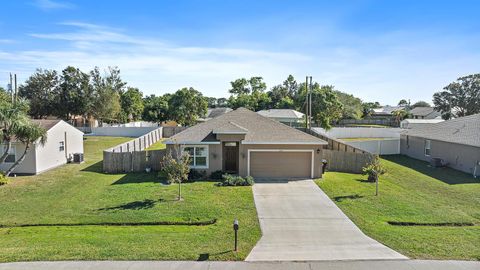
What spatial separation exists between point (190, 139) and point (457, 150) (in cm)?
1896

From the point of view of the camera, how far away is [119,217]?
13.3m

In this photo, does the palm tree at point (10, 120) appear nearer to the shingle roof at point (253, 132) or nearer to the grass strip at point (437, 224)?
the shingle roof at point (253, 132)

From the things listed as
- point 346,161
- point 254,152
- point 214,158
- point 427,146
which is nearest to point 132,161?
point 214,158

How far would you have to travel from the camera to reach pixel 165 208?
47.3ft

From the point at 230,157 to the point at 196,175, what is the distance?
2.51 metres

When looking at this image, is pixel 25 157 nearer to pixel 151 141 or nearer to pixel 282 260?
pixel 151 141

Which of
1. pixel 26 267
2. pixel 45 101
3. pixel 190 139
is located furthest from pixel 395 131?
pixel 45 101

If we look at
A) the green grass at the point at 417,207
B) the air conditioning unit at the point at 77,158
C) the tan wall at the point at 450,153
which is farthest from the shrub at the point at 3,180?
the tan wall at the point at 450,153

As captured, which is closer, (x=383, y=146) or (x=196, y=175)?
(x=196, y=175)

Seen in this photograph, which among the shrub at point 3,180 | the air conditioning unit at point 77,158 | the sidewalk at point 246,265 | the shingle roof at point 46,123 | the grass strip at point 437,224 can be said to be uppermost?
the shingle roof at point 46,123

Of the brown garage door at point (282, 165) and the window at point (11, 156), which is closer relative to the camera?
the brown garage door at point (282, 165)

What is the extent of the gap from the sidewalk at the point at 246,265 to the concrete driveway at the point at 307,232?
333mm

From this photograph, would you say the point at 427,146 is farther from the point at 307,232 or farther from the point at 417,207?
the point at 307,232

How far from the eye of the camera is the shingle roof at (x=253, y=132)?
20.4 metres
